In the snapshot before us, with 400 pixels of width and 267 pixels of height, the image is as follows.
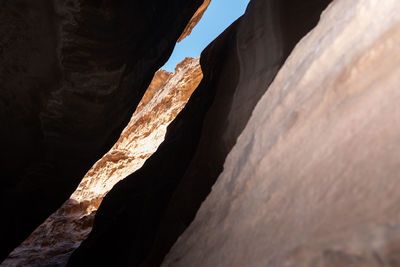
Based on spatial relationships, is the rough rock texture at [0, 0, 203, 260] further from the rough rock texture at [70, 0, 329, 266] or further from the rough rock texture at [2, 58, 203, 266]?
the rough rock texture at [2, 58, 203, 266]

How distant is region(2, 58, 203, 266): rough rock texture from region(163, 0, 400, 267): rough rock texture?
957 centimetres

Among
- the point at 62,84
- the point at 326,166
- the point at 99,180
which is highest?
the point at 99,180

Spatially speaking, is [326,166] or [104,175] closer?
[326,166]

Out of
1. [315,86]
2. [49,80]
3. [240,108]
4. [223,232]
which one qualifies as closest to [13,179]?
[49,80]

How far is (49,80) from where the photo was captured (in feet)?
15.8

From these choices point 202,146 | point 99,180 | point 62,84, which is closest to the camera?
point 62,84

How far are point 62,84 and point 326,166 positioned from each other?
185 inches

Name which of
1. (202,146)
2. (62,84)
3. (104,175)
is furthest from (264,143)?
(104,175)

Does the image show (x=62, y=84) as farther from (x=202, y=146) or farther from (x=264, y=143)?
(x=264, y=143)

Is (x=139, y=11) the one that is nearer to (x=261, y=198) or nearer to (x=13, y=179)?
(x=13, y=179)

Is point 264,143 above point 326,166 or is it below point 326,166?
above

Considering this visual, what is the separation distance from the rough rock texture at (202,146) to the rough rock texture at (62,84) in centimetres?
136

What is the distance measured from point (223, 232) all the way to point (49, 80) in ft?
13.6

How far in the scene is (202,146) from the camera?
5.37 meters
